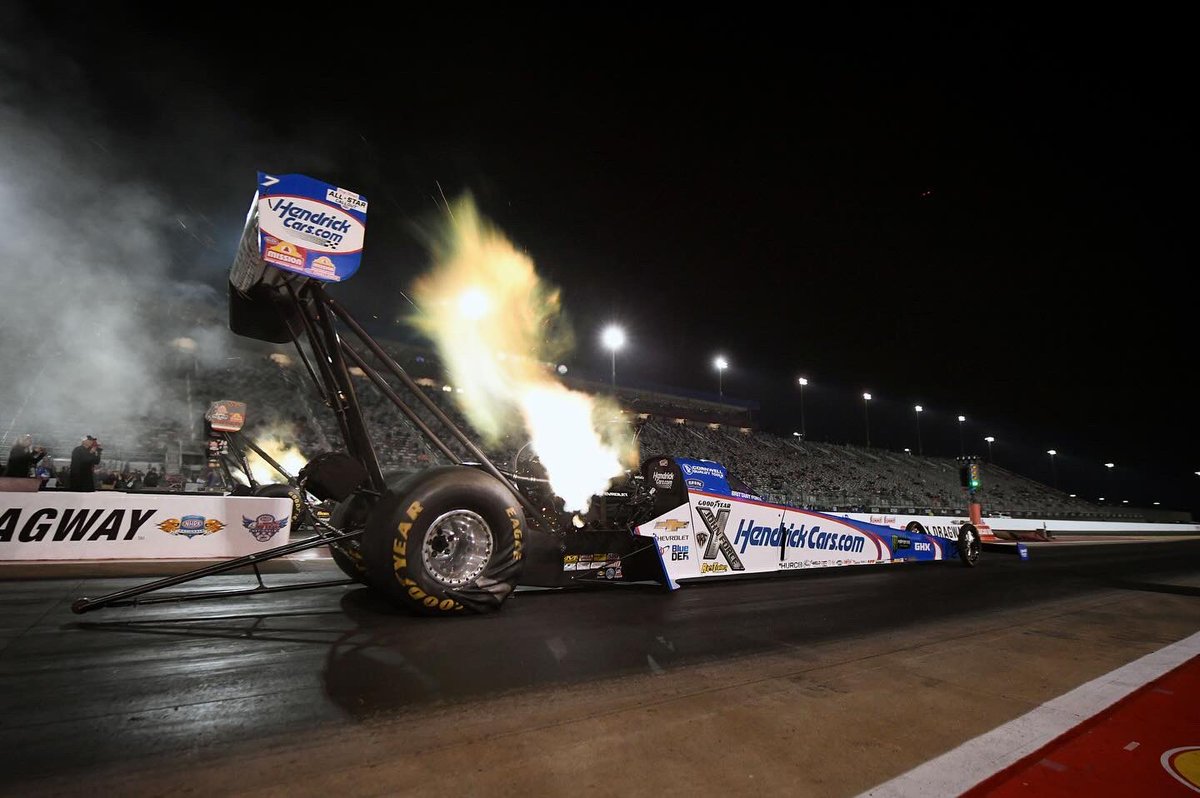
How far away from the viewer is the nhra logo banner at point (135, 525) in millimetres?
7199

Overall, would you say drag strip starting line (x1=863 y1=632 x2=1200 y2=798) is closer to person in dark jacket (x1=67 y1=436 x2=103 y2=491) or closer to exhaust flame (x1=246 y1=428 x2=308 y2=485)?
person in dark jacket (x1=67 y1=436 x2=103 y2=491)

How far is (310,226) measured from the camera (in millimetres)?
4703

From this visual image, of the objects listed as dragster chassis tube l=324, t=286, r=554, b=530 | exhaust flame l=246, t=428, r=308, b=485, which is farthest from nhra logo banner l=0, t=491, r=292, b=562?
exhaust flame l=246, t=428, r=308, b=485

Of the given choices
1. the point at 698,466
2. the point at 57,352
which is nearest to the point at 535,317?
the point at 698,466

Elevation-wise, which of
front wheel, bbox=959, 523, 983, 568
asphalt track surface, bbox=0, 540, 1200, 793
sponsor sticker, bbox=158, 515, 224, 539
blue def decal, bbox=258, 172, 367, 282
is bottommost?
asphalt track surface, bbox=0, 540, 1200, 793

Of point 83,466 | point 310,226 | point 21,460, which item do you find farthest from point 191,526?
point 310,226

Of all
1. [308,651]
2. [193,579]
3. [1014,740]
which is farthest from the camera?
[193,579]

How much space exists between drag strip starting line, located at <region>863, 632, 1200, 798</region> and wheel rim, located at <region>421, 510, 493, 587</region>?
135 inches

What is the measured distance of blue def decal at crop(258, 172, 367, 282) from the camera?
14.9ft

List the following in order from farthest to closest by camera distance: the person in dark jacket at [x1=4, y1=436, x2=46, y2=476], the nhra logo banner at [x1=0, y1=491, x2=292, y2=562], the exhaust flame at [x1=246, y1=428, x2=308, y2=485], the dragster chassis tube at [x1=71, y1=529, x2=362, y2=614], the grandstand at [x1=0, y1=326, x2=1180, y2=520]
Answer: the exhaust flame at [x1=246, y1=428, x2=308, y2=485], the grandstand at [x1=0, y1=326, x2=1180, y2=520], the person in dark jacket at [x1=4, y1=436, x2=46, y2=476], the nhra logo banner at [x1=0, y1=491, x2=292, y2=562], the dragster chassis tube at [x1=71, y1=529, x2=362, y2=614]

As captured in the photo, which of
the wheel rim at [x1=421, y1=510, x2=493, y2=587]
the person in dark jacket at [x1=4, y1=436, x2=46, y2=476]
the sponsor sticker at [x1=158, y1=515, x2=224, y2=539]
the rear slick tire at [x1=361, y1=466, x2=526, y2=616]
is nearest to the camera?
the rear slick tire at [x1=361, y1=466, x2=526, y2=616]

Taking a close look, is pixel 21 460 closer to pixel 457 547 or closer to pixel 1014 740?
pixel 457 547

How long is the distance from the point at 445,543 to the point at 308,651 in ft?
4.38

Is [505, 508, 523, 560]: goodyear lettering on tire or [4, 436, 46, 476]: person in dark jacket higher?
[4, 436, 46, 476]: person in dark jacket
